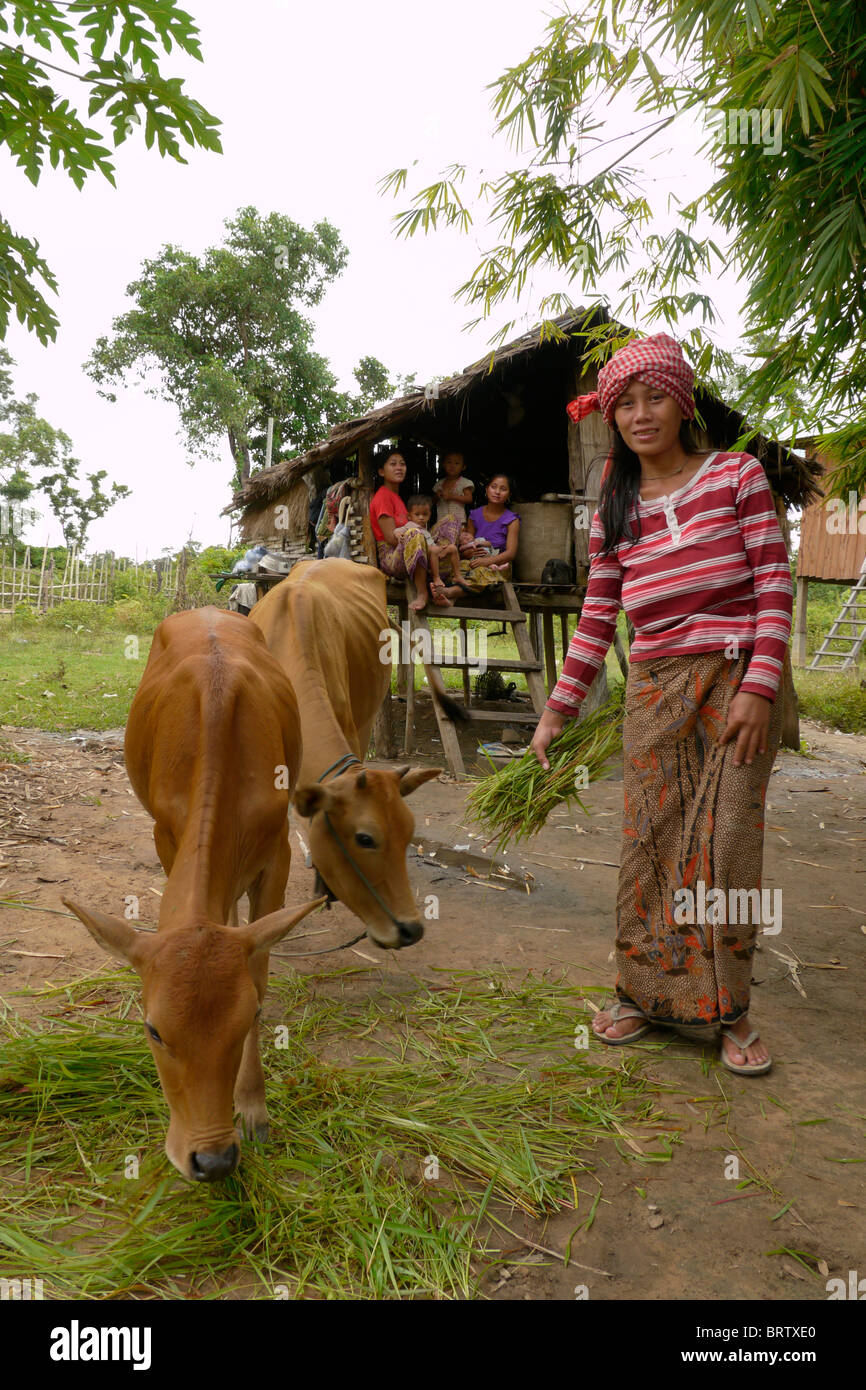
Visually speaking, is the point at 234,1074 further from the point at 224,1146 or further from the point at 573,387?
the point at 573,387

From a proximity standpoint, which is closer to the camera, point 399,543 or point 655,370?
point 655,370

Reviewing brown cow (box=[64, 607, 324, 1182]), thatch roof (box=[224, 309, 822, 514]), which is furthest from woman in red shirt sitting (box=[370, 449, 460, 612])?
brown cow (box=[64, 607, 324, 1182])

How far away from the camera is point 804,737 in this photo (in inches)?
429

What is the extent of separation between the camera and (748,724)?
2695mm

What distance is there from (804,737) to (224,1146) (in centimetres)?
1055

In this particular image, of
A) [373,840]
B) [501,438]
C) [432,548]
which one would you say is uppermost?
[501,438]

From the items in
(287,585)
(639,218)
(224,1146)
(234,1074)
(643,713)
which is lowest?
(224,1146)

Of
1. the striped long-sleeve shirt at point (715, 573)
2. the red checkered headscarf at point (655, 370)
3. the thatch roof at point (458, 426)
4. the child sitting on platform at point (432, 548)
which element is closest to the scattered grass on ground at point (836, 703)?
the thatch roof at point (458, 426)

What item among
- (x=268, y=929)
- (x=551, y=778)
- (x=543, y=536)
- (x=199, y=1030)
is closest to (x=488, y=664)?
(x=543, y=536)

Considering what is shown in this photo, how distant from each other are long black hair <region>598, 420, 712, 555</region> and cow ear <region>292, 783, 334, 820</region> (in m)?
1.42

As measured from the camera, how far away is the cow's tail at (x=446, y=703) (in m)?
6.88

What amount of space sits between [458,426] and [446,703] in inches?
158

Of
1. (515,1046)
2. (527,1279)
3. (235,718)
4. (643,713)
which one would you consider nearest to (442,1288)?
(527,1279)

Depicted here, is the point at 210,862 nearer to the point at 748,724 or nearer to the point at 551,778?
the point at 748,724
